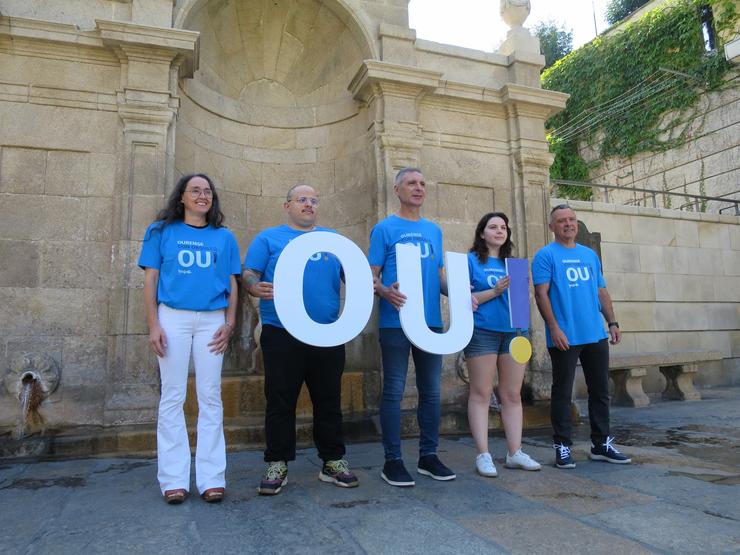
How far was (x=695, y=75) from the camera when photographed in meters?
13.0

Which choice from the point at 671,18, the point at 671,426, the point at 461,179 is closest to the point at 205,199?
the point at 461,179

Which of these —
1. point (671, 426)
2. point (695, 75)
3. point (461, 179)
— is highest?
point (695, 75)

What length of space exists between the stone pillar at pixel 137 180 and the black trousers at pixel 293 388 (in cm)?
174

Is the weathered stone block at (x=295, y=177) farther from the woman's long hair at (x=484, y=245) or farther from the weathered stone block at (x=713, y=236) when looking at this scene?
the weathered stone block at (x=713, y=236)

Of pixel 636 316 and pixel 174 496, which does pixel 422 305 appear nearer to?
pixel 174 496

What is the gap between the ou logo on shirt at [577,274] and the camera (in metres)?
3.57

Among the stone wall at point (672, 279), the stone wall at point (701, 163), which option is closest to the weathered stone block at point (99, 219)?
the stone wall at point (672, 279)

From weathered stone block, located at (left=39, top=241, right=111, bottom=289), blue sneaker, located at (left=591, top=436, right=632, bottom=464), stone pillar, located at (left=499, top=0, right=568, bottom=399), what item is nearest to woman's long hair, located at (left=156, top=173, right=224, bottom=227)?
weathered stone block, located at (left=39, top=241, right=111, bottom=289)

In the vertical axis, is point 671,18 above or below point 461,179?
above

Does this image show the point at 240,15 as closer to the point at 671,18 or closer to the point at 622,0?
the point at 671,18

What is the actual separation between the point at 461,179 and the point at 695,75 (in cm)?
1054

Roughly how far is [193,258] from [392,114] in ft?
10.1

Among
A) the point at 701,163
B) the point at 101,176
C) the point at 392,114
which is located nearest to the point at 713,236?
the point at 701,163

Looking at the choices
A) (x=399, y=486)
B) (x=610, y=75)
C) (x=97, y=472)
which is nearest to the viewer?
(x=399, y=486)
